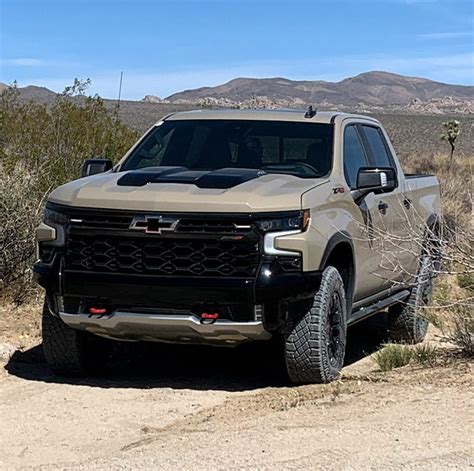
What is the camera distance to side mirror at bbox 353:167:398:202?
8.13m

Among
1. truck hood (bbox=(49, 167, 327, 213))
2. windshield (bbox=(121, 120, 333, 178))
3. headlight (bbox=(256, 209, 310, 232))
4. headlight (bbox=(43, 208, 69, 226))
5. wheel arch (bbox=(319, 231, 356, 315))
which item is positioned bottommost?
wheel arch (bbox=(319, 231, 356, 315))

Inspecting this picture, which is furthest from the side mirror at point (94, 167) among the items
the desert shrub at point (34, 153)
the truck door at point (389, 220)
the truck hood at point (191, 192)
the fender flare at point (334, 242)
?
the desert shrub at point (34, 153)

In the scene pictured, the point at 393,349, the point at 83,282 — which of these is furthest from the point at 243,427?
the point at 393,349

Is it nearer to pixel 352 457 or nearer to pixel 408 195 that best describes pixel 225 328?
pixel 352 457

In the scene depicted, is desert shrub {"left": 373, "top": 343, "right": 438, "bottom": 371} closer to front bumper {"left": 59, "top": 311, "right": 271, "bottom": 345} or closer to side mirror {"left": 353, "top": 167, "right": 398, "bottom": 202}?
side mirror {"left": 353, "top": 167, "right": 398, "bottom": 202}

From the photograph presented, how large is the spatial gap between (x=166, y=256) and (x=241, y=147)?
5.54ft

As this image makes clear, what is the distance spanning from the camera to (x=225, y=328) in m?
6.92

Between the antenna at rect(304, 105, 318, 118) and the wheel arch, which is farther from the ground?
the antenna at rect(304, 105, 318, 118)

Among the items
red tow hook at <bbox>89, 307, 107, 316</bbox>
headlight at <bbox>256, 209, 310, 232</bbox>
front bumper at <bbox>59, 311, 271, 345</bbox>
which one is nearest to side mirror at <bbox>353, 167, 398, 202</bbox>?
headlight at <bbox>256, 209, 310, 232</bbox>

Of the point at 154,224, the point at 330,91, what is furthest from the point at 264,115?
the point at 330,91

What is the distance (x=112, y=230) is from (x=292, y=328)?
1407 millimetres

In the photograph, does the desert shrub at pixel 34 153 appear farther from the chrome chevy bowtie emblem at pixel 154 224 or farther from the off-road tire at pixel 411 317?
the chrome chevy bowtie emblem at pixel 154 224

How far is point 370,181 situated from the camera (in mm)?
8141

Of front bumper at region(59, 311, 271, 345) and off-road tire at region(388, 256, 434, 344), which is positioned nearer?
front bumper at region(59, 311, 271, 345)
